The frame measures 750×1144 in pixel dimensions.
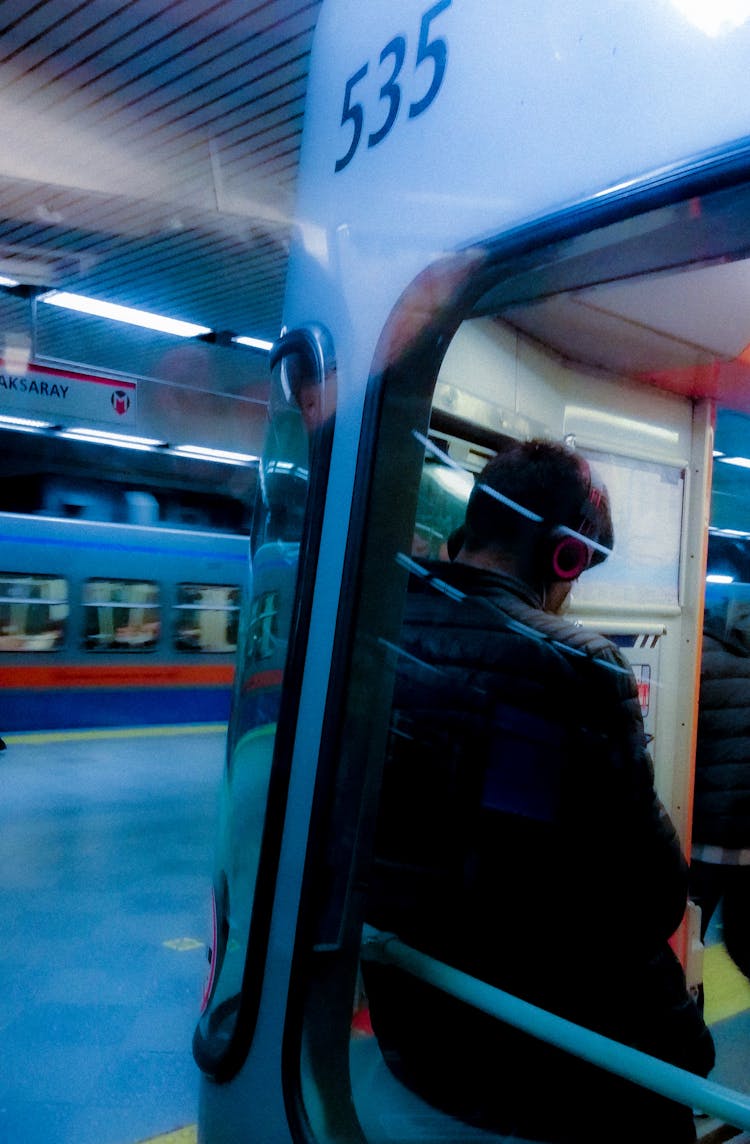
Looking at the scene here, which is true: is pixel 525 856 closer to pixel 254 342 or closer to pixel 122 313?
pixel 122 313

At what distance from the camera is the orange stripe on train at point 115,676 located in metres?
10.7

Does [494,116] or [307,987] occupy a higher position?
[494,116]

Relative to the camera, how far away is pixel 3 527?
1070 cm

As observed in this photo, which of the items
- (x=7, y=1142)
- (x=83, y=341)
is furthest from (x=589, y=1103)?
(x=83, y=341)

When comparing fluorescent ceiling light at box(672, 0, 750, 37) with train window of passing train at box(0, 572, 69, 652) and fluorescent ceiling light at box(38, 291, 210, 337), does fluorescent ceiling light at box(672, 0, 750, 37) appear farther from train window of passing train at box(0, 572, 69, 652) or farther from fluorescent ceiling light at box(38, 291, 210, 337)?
train window of passing train at box(0, 572, 69, 652)

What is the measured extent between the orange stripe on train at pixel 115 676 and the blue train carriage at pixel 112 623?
1 centimetres

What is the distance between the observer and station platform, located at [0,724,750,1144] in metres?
3.33

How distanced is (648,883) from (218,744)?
30.8ft

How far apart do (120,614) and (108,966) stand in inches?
291

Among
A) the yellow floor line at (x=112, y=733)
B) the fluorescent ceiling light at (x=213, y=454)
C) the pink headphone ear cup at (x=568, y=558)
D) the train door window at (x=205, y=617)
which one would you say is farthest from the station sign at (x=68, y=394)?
the pink headphone ear cup at (x=568, y=558)

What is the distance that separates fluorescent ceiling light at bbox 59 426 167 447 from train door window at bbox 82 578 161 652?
2.44 metres

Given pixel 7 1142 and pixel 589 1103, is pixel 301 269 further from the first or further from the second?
pixel 7 1142

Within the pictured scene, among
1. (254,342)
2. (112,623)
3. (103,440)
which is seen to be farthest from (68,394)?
(103,440)

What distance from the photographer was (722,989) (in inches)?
176
